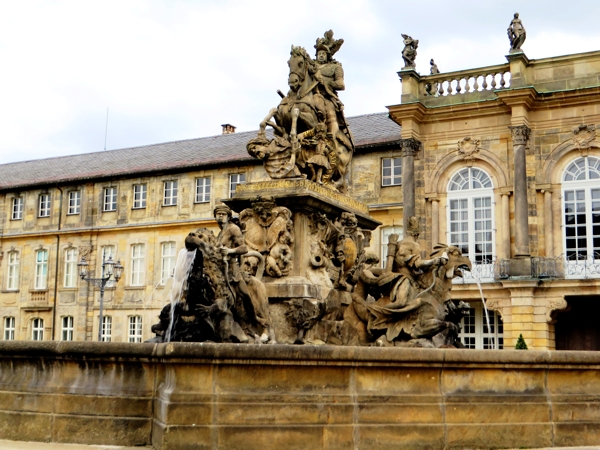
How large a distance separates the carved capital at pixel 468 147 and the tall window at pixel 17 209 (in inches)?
984

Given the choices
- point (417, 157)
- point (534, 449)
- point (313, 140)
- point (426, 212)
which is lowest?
point (534, 449)

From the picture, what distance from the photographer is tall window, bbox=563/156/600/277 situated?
2873cm

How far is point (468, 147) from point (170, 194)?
15839mm

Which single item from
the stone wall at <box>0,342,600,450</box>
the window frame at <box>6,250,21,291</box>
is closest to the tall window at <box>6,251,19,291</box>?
the window frame at <box>6,250,21,291</box>

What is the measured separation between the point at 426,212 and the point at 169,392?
26.5 metres

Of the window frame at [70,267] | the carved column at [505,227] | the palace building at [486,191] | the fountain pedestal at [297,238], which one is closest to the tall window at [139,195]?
the palace building at [486,191]

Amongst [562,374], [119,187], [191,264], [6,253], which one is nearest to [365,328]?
[191,264]

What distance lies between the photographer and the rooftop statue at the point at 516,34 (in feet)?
99.8

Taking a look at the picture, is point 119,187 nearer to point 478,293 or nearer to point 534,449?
point 478,293

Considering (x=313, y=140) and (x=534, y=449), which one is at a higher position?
(x=313, y=140)

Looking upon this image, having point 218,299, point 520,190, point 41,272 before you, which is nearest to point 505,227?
point 520,190

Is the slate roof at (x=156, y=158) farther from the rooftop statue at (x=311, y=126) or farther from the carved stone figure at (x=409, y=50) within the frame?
the rooftop statue at (x=311, y=126)

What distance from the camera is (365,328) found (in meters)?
9.72

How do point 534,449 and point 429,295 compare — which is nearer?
point 534,449
